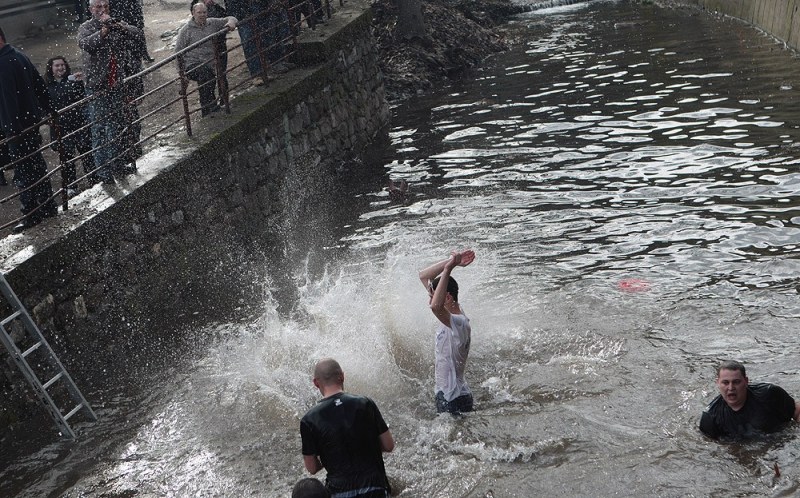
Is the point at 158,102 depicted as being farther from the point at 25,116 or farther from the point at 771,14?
the point at 771,14

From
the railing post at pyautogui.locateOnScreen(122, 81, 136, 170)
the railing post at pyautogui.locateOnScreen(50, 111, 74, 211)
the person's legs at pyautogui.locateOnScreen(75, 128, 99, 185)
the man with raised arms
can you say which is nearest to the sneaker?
the railing post at pyautogui.locateOnScreen(50, 111, 74, 211)

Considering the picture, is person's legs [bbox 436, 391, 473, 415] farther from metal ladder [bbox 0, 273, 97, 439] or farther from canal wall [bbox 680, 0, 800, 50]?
canal wall [bbox 680, 0, 800, 50]

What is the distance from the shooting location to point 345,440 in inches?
258

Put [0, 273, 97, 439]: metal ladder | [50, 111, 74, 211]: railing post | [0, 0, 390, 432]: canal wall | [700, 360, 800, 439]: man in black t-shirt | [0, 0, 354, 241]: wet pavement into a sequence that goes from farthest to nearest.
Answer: [0, 0, 354, 241]: wet pavement
[50, 111, 74, 211]: railing post
[0, 0, 390, 432]: canal wall
[0, 273, 97, 439]: metal ladder
[700, 360, 800, 439]: man in black t-shirt

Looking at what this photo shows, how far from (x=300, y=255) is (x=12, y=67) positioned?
4.79 metres

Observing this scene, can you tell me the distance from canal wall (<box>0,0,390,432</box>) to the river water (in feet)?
1.70

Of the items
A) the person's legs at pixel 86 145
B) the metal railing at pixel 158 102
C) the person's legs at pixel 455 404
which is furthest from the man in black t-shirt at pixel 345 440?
the person's legs at pixel 86 145

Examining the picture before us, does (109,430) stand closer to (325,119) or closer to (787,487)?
(787,487)

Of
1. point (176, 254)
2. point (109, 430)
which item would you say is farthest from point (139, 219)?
point (109, 430)

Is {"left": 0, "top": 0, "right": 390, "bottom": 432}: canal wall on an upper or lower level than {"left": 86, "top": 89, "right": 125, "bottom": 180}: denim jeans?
lower

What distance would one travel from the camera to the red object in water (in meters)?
10.8

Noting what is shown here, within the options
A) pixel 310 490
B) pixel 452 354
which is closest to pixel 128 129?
pixel 452 354

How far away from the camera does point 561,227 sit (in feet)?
42.8

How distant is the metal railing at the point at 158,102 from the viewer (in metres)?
10.5
